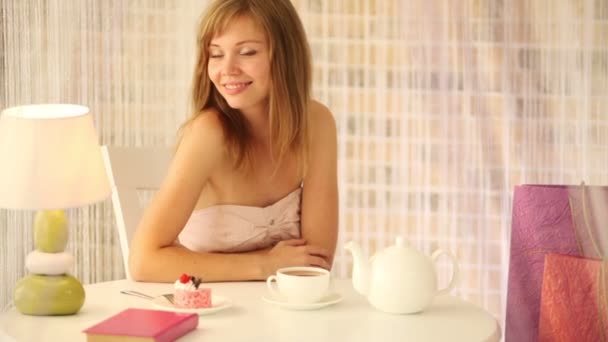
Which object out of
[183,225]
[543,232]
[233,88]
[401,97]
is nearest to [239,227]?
[183,225]

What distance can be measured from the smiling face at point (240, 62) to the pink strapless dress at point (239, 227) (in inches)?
7.3

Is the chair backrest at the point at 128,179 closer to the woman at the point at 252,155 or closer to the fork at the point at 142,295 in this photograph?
the woman at the point at 252,155

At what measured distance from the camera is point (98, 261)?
2467 mm

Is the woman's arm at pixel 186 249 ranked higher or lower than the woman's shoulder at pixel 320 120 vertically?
lower

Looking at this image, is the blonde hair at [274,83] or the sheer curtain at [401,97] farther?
the sheer curtain at [401,97]

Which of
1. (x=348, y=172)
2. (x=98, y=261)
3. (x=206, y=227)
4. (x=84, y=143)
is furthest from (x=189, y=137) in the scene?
(x=348, y=172)

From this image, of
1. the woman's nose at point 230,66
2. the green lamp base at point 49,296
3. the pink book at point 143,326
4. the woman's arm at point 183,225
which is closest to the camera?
the pink book at point 143,326

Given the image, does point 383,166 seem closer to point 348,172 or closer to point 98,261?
point 348,172

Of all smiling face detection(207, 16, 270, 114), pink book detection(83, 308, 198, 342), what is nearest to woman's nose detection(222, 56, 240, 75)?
smiling face detection(207, 16, 270, 114)

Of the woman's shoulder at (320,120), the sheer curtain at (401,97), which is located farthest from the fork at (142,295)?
the sheer curtain at (401,97)

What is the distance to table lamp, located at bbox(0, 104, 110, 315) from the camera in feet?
4.73

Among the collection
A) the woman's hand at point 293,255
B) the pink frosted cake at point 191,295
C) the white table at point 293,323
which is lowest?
the white table at point 293,323

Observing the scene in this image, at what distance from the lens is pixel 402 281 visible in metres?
1.44

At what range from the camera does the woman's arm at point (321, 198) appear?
1891 mm
